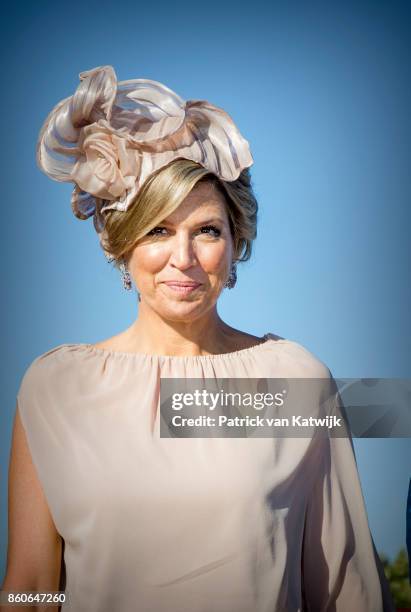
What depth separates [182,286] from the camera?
1.50 metres

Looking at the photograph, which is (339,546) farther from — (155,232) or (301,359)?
(155,232)

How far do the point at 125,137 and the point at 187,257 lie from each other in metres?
0.31

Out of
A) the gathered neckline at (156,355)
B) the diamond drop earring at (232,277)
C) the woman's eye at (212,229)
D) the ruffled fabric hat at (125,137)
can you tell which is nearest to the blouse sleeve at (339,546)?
the gathered neckline at (156,355)

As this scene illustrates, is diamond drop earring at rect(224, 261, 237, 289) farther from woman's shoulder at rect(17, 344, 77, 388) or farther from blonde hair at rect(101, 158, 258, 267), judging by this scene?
woman's shoulder at rect(17, 344, 77, 388)

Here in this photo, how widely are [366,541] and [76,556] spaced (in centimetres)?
65

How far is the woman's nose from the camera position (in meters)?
1.47

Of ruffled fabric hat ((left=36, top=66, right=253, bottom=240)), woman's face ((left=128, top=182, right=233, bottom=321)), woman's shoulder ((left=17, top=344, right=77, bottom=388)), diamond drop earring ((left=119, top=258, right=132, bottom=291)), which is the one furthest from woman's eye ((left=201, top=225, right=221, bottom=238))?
woman's shoulder ((left=17, top=344, right=77, bottom=388))

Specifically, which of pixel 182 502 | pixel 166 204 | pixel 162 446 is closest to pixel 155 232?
pixel 166 204

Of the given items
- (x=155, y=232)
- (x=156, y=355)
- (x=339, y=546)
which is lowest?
(x=339, y=546)

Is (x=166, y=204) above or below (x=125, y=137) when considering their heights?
below

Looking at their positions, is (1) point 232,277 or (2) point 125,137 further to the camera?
(1) point 232,277

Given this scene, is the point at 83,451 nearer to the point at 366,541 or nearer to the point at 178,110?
the point at 366,541

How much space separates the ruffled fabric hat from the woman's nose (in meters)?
0.15

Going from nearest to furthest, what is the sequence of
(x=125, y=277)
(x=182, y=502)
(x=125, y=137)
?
1. (x=182, y=502)
2. (x=125, y=137)
3. (x=125, y=277)
